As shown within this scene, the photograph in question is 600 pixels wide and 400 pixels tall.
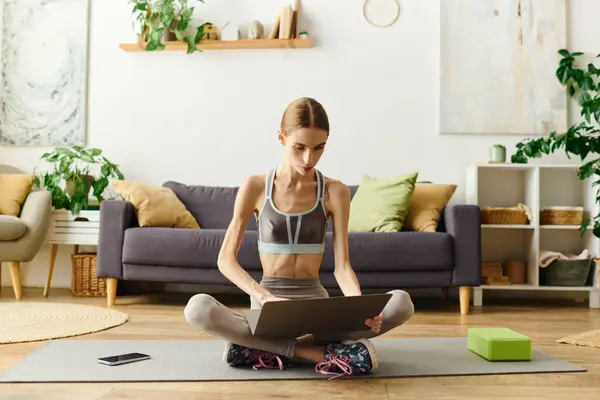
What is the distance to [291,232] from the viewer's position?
2.13 metres

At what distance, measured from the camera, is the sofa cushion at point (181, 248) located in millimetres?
3742

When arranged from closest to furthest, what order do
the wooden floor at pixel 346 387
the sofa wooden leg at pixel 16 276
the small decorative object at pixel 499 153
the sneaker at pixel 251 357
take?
the wooden floor at pixel 346 387 < the sneaker at pixel 251 357 < the sofa wooden leg at pixel 16 276 < the small decorative object at pixel 499 153

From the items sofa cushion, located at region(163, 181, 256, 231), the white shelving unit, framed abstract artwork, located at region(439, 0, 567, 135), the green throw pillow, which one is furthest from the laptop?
framed abstract artwork, located at region(439, 0, 567, 135)

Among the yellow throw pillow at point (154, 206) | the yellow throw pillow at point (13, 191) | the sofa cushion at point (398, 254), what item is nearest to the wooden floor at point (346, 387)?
the sofa cushion at point (398, 254)

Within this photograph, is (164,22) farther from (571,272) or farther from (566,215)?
(571,272)

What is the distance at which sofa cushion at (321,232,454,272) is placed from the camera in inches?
146

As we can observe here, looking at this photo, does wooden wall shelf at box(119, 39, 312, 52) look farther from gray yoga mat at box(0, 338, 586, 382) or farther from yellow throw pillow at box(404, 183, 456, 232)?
gray yoga mat at box(0, 338, 586, 382)

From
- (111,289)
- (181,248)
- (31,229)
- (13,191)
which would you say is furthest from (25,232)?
(181,248)

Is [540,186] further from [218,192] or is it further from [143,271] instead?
[143,271]

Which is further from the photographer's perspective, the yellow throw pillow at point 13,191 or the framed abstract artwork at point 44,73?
the framed abstract artwork at point 44,73

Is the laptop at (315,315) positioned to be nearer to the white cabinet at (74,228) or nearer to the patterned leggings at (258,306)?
the patterned leggings at (258,306)

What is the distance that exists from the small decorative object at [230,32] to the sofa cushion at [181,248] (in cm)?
159

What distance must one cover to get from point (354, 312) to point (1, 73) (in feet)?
13.2

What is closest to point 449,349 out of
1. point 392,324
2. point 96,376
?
point 392,324
